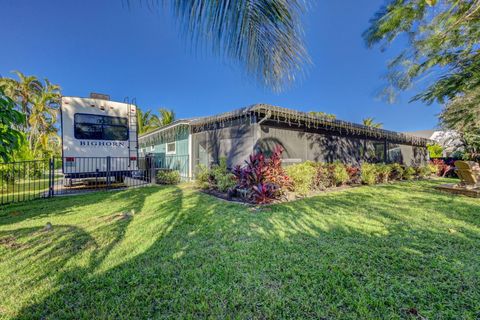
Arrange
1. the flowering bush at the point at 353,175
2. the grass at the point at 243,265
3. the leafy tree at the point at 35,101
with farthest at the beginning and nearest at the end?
the leafy tree at the point at 35,101
the flowering bush at the point at 353,175
the grass at the point at 243,265

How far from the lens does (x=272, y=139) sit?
7.47m

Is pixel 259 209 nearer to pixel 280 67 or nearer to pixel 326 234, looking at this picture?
pixel 326 234

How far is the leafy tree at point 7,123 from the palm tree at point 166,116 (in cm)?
1944

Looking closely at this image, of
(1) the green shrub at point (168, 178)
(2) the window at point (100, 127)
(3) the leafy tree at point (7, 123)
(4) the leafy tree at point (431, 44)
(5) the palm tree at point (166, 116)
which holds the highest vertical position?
(5) the palm tree at point (166, 116)

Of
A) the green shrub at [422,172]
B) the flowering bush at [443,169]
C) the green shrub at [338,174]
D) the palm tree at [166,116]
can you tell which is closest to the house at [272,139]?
the green shrub at [338,174]

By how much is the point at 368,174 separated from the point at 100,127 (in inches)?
422

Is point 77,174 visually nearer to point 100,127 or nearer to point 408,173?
point 100,127

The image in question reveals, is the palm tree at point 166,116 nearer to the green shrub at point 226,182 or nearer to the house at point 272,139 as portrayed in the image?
the house at point 272,139

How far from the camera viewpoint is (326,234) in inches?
128

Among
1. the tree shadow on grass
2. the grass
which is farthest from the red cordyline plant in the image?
the tree shadow on grass

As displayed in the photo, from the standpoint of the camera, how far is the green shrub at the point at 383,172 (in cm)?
893

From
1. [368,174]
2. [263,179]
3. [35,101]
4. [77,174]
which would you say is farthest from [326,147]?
[35,101]

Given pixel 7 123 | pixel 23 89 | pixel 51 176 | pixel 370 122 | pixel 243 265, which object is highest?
pixel 23 89

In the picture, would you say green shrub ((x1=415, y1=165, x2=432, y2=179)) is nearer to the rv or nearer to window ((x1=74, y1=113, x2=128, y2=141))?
the rv
